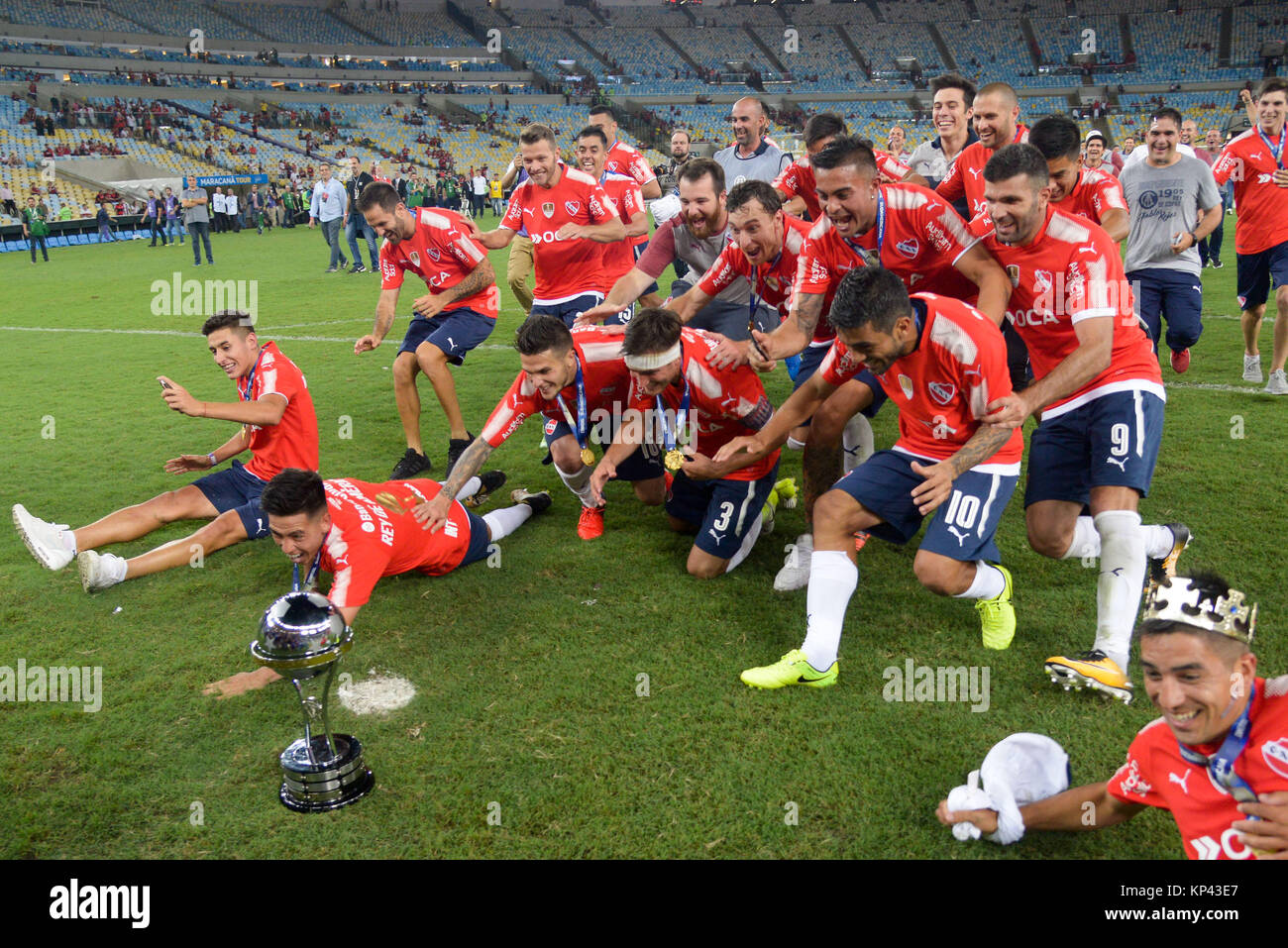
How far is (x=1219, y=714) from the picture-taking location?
7.00 feet

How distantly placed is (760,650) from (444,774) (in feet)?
5.02

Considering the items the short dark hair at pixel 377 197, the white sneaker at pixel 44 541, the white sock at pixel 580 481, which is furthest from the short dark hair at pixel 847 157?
the white sneaker at pixel 44 541

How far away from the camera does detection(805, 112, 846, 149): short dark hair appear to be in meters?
6.37

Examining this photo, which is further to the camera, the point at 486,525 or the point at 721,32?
the point at 721,32

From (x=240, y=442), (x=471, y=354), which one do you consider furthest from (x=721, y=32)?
(x=240, y=442)

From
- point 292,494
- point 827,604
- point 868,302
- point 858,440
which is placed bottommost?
point 827,604

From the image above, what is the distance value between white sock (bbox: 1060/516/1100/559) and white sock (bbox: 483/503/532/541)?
3.09 metres

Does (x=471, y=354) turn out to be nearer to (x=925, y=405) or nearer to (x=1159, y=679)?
(x=925, y=405)

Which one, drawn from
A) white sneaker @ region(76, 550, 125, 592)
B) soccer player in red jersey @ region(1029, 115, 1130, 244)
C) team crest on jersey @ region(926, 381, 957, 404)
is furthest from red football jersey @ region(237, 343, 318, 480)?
soccer player in red jersey @ region(1029, 115, 1130, 244)

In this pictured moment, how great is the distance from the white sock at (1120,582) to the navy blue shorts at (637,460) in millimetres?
2821

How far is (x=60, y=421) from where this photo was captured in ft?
→ 27.5

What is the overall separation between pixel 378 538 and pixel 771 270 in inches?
113

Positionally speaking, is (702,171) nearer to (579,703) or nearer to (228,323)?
(228,323)

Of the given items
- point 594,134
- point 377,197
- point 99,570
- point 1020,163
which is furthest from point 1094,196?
point 594,134
